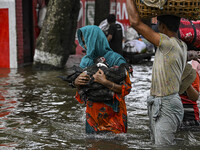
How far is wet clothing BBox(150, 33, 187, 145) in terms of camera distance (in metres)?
3.61

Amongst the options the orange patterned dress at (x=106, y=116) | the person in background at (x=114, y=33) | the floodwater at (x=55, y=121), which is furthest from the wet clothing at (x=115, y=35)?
the orange patterned dress at (x=106, y=116)

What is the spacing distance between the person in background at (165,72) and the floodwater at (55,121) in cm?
24

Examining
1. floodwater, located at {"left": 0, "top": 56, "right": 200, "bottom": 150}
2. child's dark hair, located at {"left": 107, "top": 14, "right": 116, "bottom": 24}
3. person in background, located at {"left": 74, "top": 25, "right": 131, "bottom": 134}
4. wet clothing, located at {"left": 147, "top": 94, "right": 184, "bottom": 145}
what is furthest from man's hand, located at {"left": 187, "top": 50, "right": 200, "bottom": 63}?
child's dark hair, located at {"left": 107, "top": 14, "right": 116, "bottom": 24}

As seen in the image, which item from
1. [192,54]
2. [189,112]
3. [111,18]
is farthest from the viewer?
[111,18]

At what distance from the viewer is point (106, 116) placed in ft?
14.8

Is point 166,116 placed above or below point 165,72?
below

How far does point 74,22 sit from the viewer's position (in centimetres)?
1286

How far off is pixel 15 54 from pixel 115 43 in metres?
4.52

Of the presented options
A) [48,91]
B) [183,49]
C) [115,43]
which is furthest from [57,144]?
[115,43]

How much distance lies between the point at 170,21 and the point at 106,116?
1443 mm

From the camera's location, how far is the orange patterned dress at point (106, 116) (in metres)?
4.48

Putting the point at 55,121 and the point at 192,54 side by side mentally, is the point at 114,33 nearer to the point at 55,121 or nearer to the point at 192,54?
the point at 55,121

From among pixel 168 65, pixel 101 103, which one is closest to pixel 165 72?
pixel 168 65

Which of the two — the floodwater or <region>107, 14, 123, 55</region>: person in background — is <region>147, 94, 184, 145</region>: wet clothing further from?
<region>107, 14, 123, 55</region>: person in background
